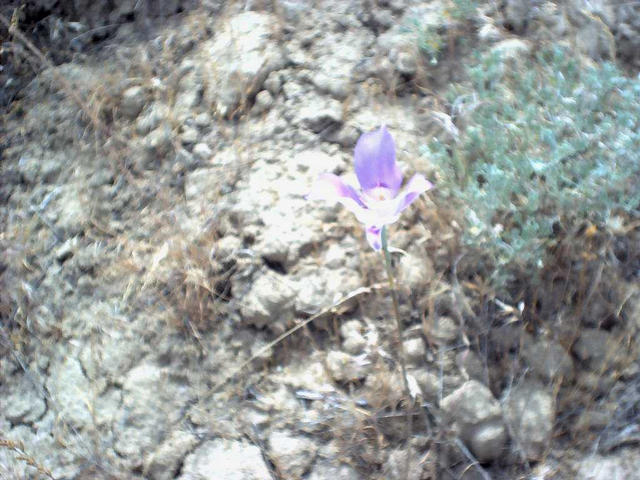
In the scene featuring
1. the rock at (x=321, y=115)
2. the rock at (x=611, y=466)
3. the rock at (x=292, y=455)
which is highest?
the rock at (x=321, y=115)

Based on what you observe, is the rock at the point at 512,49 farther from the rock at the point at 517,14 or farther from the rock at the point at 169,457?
the rock at the point at 169,457

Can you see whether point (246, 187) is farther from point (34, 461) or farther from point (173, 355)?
point (34, 461)

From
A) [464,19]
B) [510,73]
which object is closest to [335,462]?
[510,73]

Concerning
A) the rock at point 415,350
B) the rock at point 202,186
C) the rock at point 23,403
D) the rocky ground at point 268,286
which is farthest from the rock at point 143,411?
the rock at point 415,350

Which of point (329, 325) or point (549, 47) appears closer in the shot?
point (329, 325)

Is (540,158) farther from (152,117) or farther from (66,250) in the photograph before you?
(66,250)
